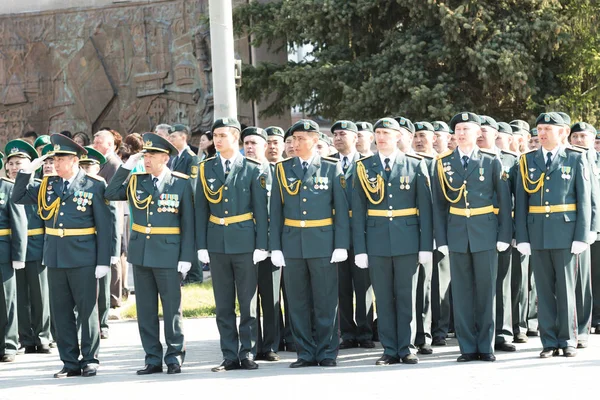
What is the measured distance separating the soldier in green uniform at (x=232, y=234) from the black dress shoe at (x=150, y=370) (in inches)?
18.4

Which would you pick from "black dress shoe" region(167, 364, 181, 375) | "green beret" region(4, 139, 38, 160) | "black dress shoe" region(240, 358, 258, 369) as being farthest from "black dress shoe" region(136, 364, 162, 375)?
"green beret" region(4, 139, 38, 160)

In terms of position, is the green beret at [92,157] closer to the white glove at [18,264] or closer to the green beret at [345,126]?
the white glove at [18,264]

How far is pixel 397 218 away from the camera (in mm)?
8648

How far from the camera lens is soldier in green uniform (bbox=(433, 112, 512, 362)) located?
856 cm

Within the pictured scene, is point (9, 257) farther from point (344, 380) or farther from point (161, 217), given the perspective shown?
point (344, 380)

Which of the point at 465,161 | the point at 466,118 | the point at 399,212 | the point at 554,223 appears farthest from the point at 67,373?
the point at 554,223

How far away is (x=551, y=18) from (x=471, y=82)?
5.50 ft

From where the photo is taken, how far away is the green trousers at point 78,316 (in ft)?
28.0

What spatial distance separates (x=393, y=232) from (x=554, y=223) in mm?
1351

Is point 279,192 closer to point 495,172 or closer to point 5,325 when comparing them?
point 495,172

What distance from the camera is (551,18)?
15875mm

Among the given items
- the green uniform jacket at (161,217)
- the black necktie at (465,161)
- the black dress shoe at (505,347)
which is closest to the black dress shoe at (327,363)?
the green uniform jacket at (161,217)

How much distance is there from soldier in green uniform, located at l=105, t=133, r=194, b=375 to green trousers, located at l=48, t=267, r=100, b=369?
1.28 feet

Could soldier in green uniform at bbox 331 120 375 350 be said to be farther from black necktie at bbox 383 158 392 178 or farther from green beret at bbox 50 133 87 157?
green beret at bbox 50 133 87 157
